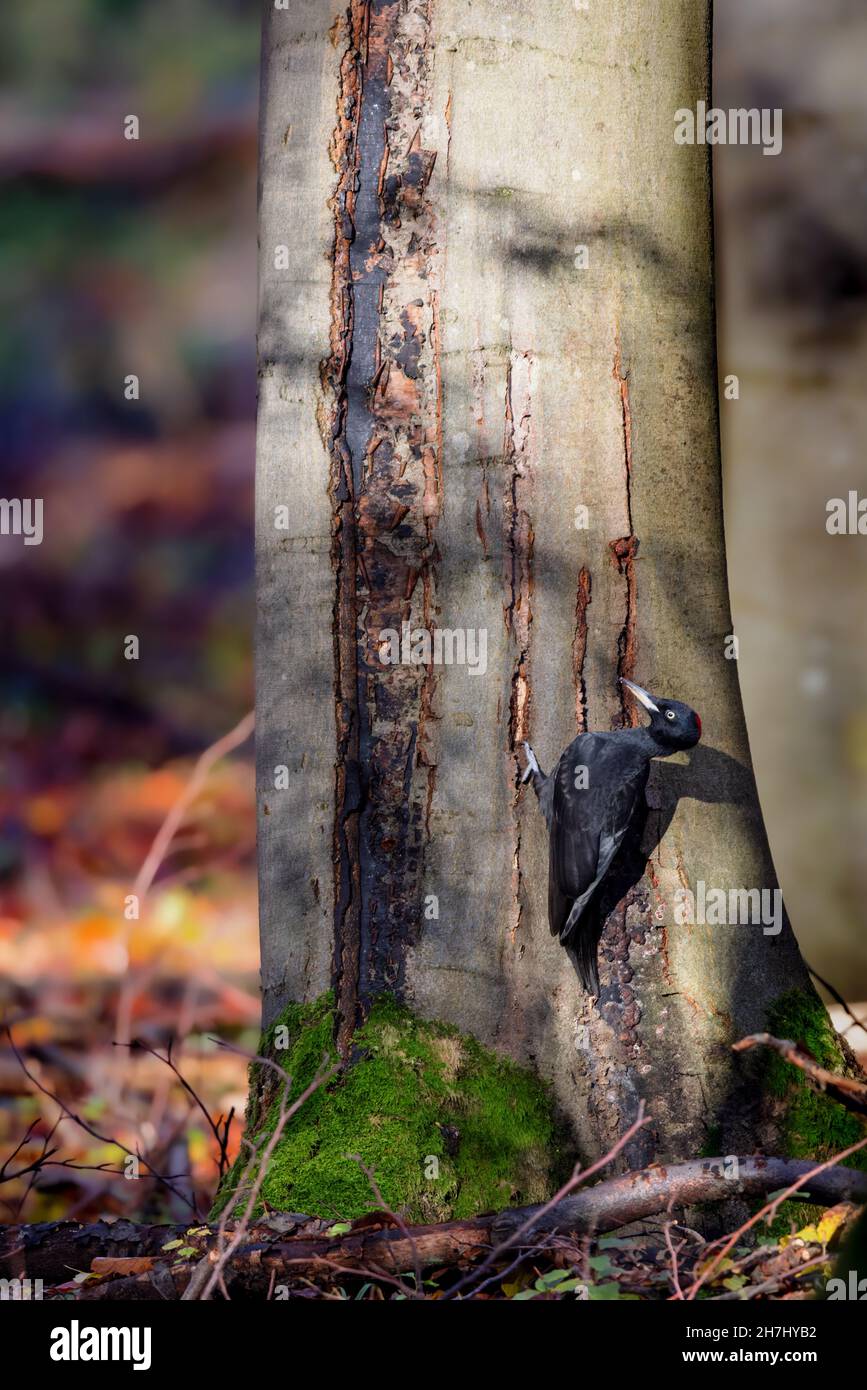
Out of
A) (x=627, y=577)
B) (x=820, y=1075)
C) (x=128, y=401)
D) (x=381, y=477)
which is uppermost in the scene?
(x=128, y=401)

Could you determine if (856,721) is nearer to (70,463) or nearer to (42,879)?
(42,879)

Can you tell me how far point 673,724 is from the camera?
6.45 ft

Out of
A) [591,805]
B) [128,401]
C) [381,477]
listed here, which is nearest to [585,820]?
[591,805]

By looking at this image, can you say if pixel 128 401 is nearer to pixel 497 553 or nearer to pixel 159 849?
pixel 159 849

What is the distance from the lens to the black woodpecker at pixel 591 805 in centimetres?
194

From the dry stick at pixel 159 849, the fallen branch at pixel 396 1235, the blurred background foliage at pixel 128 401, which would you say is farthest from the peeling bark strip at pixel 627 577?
the blurred background foliage at pixel 128 401

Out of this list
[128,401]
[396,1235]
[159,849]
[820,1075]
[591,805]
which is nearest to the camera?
[820,1075]

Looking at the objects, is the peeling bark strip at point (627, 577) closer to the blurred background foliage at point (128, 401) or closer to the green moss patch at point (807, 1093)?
the green moss patch at point (807, 1093)

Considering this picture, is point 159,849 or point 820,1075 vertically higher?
point 159,849

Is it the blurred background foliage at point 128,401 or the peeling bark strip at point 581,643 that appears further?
the blurred background foliage at point 128,401

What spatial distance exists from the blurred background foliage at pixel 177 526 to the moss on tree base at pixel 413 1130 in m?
1.68

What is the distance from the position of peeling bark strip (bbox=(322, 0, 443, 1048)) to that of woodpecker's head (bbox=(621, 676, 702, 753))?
39cm

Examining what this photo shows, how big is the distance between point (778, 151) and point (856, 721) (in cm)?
272

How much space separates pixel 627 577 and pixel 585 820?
0.45 m
